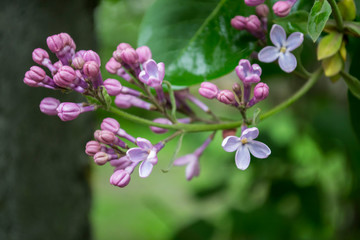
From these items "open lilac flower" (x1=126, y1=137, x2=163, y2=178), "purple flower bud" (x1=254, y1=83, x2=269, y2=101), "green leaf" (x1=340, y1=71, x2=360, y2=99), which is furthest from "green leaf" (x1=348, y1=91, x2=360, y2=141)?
"open lilac flower" (x1=126, y1=137, x2=163, y2=178)

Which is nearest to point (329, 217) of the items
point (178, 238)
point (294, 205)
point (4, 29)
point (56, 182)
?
point (294, 205)

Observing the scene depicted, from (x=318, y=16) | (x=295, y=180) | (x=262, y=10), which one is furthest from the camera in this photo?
(x=295, y=180)

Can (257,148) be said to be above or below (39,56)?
below

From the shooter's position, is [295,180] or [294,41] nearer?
[294,41]

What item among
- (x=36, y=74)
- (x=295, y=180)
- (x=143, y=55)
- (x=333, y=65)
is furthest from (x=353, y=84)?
(x=295, y=180)

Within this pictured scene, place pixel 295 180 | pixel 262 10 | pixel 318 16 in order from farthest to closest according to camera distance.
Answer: pixel 295 180 < pixel 262 10 < pixel 318 16

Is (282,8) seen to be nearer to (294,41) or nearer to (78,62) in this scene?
(294,41)

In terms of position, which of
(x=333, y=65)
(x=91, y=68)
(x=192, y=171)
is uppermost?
(x=91, y=68)

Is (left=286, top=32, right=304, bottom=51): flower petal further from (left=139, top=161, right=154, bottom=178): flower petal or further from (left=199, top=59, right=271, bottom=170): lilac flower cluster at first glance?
(left=139, top=161, right=154, bottom=178): flower petal
